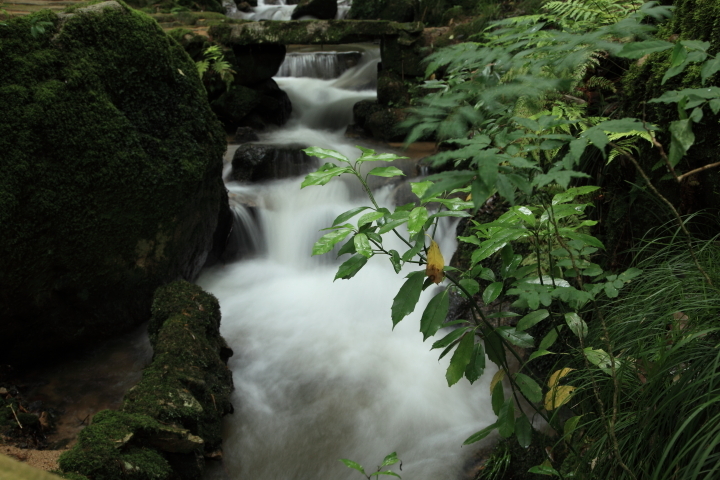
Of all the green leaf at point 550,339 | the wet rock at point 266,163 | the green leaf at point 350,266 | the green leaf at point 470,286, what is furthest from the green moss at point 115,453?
the wet rock at point 266,163

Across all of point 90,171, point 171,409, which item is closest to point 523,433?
point 171,409

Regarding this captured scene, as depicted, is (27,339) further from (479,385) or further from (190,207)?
(479,385)

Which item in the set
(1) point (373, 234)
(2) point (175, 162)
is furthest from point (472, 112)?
(2) point (175, 162)

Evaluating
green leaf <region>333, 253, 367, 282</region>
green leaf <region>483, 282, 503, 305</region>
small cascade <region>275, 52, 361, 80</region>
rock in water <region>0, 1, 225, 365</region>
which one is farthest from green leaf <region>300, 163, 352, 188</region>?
small cascade <region>275, 52, 361, 80</region>

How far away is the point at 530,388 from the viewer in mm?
1708

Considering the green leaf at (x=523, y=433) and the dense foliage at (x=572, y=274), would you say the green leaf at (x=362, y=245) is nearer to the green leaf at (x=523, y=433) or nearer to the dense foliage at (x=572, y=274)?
the dense foliage at (x=572, y=274)

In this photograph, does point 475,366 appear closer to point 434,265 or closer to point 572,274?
point 434,265

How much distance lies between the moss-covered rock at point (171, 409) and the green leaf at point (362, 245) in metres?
1.89

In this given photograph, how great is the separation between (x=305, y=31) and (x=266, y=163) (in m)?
3.00

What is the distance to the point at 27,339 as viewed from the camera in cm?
388

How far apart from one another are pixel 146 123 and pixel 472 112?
384 centimetres

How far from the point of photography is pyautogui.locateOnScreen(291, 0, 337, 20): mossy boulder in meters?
13.9

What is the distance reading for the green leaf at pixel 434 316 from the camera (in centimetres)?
151

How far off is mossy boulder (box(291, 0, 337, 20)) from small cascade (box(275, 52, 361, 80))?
8.05 ft
